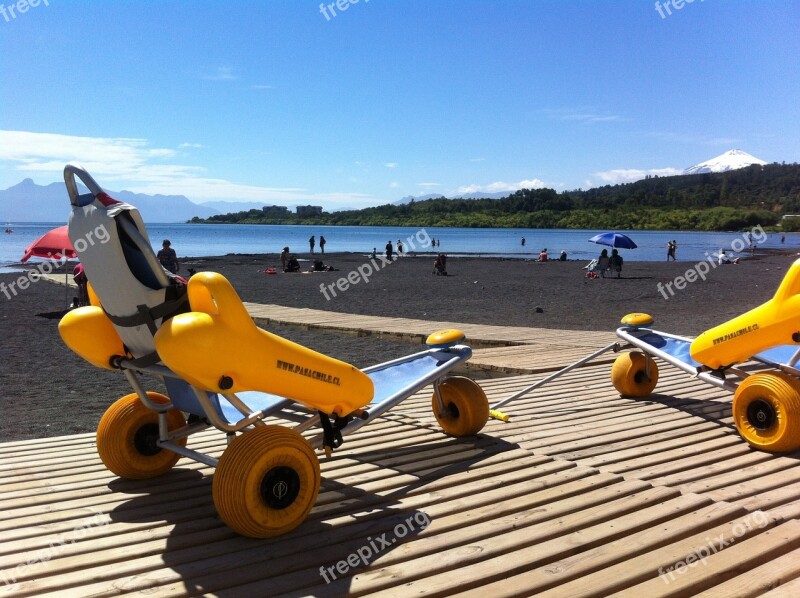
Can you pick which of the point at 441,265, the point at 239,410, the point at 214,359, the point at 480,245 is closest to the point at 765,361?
the point at 239,410

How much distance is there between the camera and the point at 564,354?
364 inches

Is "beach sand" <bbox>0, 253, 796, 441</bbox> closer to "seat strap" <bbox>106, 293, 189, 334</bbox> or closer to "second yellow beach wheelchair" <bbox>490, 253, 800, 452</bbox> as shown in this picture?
"seat strap" <bbox>106, 293, 189, 334</bbox>

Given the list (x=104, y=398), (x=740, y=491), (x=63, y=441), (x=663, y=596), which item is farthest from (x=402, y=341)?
(x=663, y=596)

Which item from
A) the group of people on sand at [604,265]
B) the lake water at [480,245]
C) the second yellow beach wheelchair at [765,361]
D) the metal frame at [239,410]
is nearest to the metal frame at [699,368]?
the second yellow beach wheelchair at [765,361]

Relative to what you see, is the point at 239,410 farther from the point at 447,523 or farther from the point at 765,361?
the point at 765,361

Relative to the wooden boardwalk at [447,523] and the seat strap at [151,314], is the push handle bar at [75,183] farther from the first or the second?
the wooden boardwalk at [447,523]

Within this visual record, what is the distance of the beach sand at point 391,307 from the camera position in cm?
831

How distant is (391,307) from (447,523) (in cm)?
1485

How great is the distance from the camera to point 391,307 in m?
18.4

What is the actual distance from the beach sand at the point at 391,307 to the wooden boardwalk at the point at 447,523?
3.18 metres

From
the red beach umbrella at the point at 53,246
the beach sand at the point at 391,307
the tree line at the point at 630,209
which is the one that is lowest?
the beach sand at the point at 391,307

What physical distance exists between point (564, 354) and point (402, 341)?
3.22 m

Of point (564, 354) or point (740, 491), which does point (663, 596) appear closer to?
point (740, 491)

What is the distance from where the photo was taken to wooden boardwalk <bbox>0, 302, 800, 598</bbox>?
2977 millimetres
